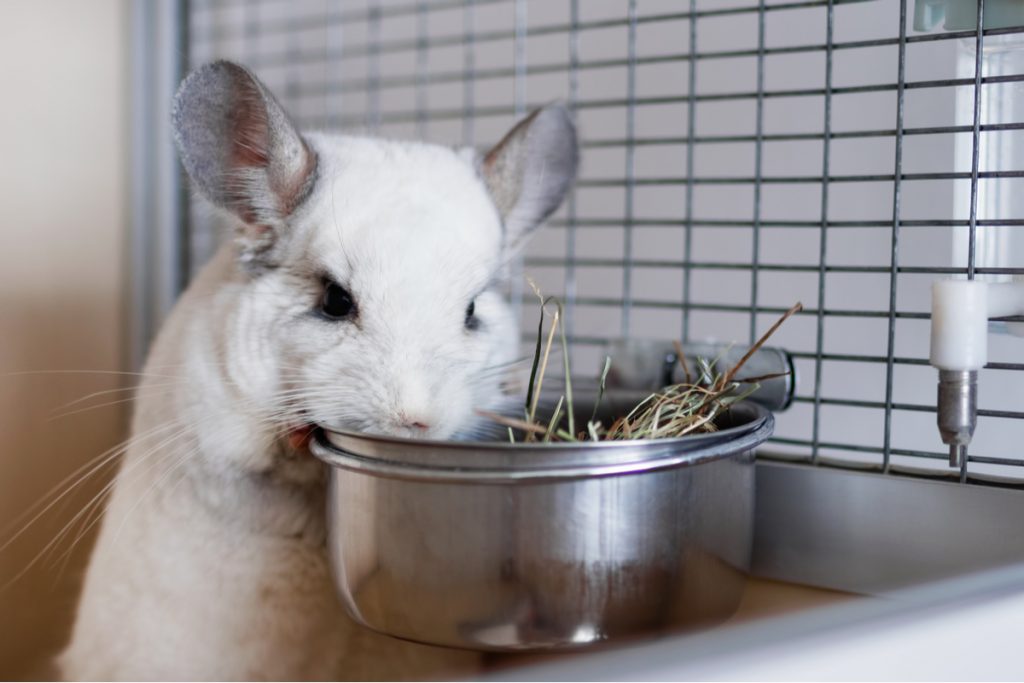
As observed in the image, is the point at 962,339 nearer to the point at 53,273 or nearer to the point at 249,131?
the point at 249,131

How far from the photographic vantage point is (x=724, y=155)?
1435mm

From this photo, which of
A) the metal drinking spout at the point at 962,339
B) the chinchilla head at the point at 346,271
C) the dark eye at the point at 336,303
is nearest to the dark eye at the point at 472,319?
the chinchilla head at the point at 346,271

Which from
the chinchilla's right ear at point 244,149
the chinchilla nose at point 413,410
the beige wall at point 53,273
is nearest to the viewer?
the chinchilla nose at point 413,410

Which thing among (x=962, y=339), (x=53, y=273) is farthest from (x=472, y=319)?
(x=53, y=273)

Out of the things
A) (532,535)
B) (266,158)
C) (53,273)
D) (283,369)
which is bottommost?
(532,535)

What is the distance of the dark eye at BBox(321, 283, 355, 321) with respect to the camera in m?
0.98

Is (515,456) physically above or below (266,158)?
below

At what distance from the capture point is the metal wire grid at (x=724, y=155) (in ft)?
3.35

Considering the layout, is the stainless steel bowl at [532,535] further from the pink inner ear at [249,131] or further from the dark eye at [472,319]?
the pink inner ear at [249,131]

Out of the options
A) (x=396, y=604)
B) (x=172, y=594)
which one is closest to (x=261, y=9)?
(x=172, y=594)

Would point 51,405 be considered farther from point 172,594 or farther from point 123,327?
point 123,327

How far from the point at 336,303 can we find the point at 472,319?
0.15m

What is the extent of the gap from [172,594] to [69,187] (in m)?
0.69

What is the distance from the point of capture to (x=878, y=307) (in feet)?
3.66
